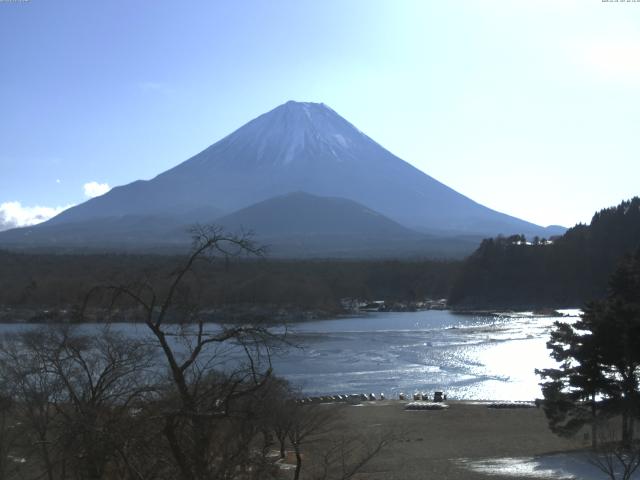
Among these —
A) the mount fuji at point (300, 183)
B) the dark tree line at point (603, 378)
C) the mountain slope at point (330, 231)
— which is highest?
the mount fuji at point (300, 183)

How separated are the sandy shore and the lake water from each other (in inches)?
76.2

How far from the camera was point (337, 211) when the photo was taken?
108375 mm

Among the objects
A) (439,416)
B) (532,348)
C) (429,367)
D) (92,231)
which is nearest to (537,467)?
(439,416)

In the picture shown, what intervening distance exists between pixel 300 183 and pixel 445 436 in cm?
11190

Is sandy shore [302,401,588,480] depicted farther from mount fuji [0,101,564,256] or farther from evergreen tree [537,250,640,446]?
mount fuji [0,101,564,256]

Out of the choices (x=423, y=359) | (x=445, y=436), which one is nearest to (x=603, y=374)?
(x=445, y=436)

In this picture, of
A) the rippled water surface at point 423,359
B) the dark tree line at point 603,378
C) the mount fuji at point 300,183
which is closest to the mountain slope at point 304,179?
the mount fuji at point 300,183

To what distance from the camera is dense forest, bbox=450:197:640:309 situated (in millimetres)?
52094

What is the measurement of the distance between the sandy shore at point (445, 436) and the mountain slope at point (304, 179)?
102 meters

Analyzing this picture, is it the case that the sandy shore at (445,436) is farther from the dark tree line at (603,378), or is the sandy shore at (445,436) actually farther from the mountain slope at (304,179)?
the mountain slope at (304,179)

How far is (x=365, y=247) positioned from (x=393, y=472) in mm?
78398

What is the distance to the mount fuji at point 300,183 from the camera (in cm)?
11906

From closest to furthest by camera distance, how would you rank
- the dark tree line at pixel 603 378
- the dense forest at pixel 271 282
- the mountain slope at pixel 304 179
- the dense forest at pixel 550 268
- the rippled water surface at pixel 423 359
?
the dark tree line at pixel 603 378 < the rippled water surface at pixel 423 359 < the dense forest at pixel 271 282 < the dense forest at pixel 550 268 < the mountain slope at pixel 304 179

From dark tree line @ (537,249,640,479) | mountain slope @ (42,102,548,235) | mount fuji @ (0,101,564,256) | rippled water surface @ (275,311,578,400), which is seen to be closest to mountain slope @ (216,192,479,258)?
mount fuji @ (0,101,564,256)
